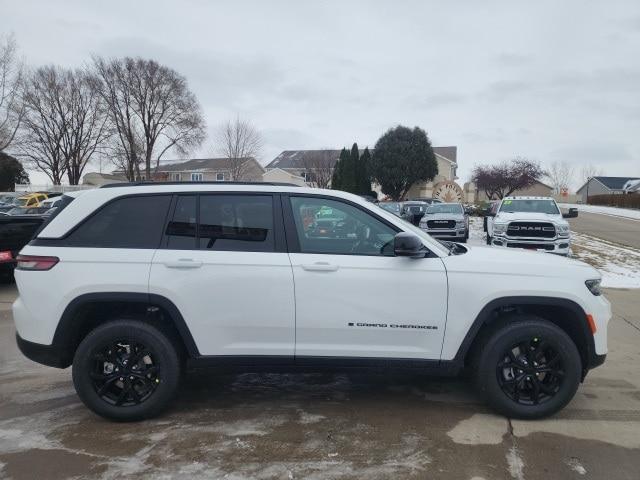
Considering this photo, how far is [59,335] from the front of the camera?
3.74m

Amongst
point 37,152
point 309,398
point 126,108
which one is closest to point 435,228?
point 309,398

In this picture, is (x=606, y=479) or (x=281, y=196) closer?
(x=606, y=479)

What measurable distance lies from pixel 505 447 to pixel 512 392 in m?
0.52

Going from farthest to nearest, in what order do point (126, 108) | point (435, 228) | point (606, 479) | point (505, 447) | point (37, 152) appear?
point (37, 152)
point (126, 108)
point (435, 228)
point (505, 447)
point (606, 479)

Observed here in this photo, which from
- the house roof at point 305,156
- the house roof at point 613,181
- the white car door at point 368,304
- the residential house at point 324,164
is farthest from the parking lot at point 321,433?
the house roof at point 613,181

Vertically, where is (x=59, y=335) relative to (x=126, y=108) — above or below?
below

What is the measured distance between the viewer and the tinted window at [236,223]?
12.5ft

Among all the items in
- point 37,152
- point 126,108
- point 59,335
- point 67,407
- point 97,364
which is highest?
point 126,108

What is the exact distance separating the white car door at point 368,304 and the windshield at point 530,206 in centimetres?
1165

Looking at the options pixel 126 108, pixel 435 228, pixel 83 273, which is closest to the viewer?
pixel 83 273

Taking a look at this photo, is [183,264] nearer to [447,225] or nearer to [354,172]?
[447,225]

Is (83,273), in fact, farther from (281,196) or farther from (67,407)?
(281,196)

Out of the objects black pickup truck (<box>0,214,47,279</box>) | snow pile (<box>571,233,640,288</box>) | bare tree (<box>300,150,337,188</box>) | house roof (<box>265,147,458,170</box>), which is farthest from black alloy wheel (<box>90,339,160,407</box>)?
bare tree (<box>300,150,337,188</box>)

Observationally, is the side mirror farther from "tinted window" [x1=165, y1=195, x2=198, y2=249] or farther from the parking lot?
"tinted window" [x1=165, y1=195, x2=198, y2=249]
